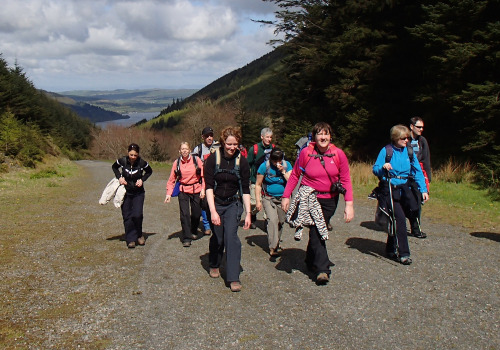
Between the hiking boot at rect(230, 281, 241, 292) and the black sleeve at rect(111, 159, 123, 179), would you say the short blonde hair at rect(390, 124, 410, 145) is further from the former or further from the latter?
the black sleeve at rect(111, 159, 123, 179)

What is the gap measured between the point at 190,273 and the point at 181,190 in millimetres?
2215

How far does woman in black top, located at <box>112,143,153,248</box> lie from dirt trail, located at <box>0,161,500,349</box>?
370 millimetres

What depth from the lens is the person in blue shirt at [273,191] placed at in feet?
22.6

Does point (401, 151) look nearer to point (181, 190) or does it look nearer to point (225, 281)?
point (225, 281)

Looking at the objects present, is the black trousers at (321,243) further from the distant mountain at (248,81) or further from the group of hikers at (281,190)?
the distant mountain at (248,81)

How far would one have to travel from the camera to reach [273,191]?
22.9 ft

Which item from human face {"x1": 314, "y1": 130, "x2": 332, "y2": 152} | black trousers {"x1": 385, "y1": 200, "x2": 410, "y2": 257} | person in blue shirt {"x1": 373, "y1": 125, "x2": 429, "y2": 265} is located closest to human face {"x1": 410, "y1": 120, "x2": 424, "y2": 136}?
person in blue shirt {"x1": 373, "y1": 125, "x2": 429, "y2": 265}

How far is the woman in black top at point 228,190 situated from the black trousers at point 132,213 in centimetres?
253

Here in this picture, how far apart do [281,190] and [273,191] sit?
0.13 meters

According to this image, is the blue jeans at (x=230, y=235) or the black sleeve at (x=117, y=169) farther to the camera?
the black sleeve at (x=117, y=169)

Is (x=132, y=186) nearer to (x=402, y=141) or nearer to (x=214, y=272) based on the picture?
(x=214, y=272)

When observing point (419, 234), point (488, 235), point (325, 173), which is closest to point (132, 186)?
point (325, 173)

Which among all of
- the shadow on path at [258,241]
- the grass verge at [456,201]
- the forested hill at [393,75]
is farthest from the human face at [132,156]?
the forested hill at [393,75]

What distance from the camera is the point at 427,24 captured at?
17.0 m
